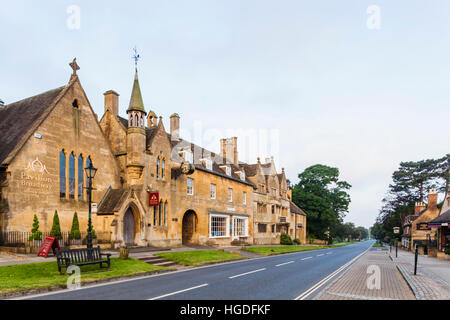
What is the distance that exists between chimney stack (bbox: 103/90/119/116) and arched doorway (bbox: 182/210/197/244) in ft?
40.2

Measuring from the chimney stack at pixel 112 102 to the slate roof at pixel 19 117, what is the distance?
479 cm

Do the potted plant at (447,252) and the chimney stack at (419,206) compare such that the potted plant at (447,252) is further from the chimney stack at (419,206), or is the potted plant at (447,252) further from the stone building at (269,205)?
the chimney stack at (419,206)

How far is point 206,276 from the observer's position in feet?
49.1

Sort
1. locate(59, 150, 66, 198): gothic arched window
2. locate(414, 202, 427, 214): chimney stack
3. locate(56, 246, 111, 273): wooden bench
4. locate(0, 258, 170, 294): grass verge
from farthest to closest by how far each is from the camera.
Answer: locate(414, 202, 427, 214): chimney stack, locate(59, 150, 66, 198): gothic arched window, locate(56, 246, 111, 273): wooden bench, locate(0, 258, 170, 294): grass verge

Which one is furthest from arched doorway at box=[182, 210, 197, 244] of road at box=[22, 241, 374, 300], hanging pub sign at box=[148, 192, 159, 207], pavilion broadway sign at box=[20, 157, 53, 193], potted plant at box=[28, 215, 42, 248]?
road at box=[22, 241, 374, 300]

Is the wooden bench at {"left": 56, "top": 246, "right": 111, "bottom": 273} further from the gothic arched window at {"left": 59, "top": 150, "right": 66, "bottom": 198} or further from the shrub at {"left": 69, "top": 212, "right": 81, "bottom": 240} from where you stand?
the gothic arched window at {"left": 59, "top": 150, "right": 66, "bottom": 198}

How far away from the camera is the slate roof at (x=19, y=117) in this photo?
21.9m

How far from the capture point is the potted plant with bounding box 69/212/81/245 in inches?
898

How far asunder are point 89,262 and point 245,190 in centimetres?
3132

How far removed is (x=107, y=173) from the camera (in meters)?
26.5

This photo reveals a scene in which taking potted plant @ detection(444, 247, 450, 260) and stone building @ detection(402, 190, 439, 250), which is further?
stone building @ detection(402, 190, 439, 250)

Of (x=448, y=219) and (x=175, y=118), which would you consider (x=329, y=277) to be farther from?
(x=175, y=118)

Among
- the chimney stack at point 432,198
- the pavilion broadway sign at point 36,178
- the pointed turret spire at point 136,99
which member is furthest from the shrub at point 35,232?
the chimney stack at point 432,198
